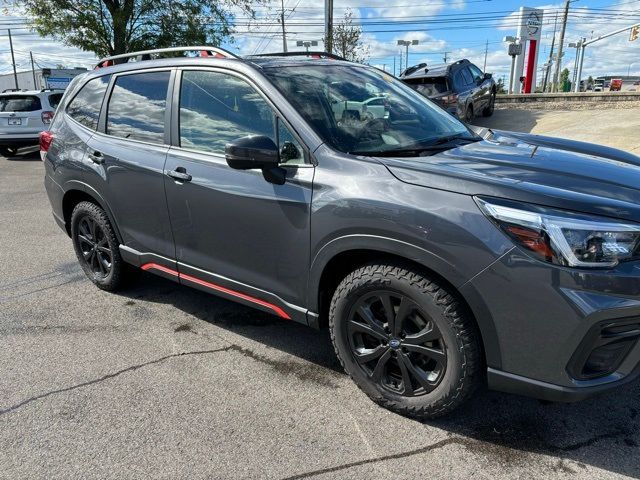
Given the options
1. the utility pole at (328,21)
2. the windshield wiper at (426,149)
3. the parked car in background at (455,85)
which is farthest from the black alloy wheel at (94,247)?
the utility pole at (328,21)

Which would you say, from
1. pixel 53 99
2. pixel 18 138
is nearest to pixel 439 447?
pixel 18 138

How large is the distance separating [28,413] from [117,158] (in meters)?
1.83

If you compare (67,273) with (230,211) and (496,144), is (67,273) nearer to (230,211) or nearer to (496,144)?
(230,211)

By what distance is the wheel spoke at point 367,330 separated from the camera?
2728 millimetres

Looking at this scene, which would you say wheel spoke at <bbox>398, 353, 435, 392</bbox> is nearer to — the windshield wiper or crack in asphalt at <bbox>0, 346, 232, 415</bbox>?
the windshield wiper

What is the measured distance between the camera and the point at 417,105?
12.1 ft

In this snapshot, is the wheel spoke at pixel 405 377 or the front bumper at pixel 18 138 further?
the front bumper at pixel 18 138

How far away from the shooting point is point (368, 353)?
2812mm

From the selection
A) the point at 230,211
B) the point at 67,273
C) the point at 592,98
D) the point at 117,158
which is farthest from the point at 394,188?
the point at 592,98

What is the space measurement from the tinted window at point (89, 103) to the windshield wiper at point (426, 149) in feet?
8.15

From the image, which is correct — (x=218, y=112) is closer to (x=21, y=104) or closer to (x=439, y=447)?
(x=439, y=447)

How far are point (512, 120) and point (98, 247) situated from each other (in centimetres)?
1392

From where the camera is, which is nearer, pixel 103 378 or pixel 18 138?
pixel 103 378

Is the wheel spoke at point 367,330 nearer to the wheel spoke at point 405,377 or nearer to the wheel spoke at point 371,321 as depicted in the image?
the wheel spoke at point 371,321
